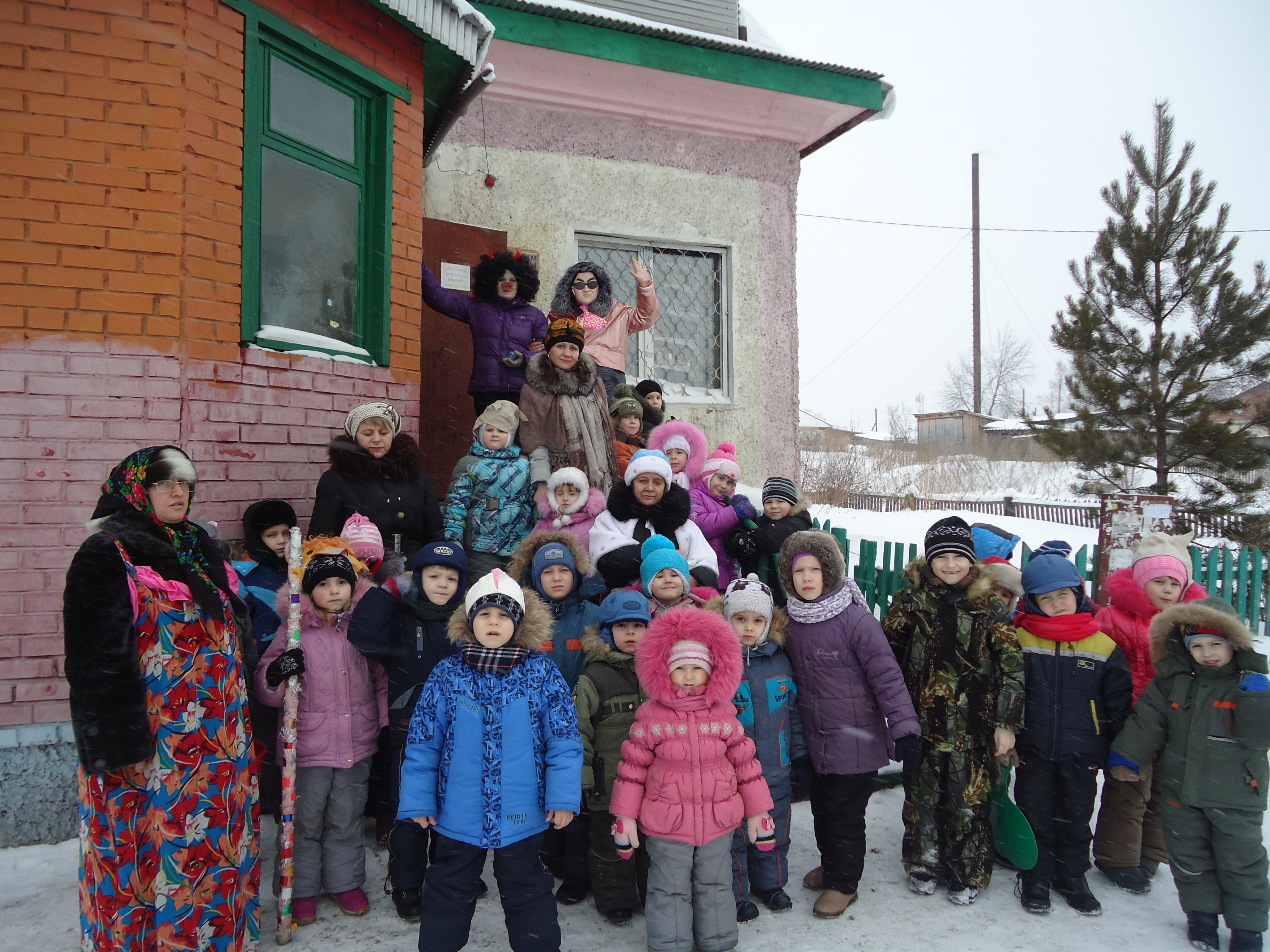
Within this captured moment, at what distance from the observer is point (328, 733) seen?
301 centimetres

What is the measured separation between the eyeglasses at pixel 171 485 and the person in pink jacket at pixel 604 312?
3114 millimetres

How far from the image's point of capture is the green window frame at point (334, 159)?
3770 millimetres

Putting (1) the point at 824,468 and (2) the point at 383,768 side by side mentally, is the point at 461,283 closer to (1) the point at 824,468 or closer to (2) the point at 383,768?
(2) the point at 383,768

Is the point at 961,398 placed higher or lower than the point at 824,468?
higher

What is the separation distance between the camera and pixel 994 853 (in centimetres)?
354

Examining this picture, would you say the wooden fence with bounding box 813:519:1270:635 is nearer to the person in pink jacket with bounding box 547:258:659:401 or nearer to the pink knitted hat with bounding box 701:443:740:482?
A: the pink knitted hat with bounding box 701:443:740:482

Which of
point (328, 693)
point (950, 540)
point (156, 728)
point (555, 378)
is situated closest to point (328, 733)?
point (328, 693)

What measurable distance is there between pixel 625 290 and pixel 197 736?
222 inches

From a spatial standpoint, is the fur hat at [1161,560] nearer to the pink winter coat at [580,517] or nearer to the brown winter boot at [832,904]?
the brown winter boot at [832,904]

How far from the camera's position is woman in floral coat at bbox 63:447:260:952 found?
228 cm

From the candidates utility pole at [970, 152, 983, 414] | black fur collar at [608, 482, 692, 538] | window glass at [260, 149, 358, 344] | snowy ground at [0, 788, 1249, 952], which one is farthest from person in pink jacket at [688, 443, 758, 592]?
utility pole at [970, 152, 983, 414]

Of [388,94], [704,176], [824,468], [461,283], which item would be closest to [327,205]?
[388,94]

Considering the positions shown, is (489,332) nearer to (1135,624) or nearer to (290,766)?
(290,766)

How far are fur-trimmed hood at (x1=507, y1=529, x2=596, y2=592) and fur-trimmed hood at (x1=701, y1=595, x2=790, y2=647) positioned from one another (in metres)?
0.59
